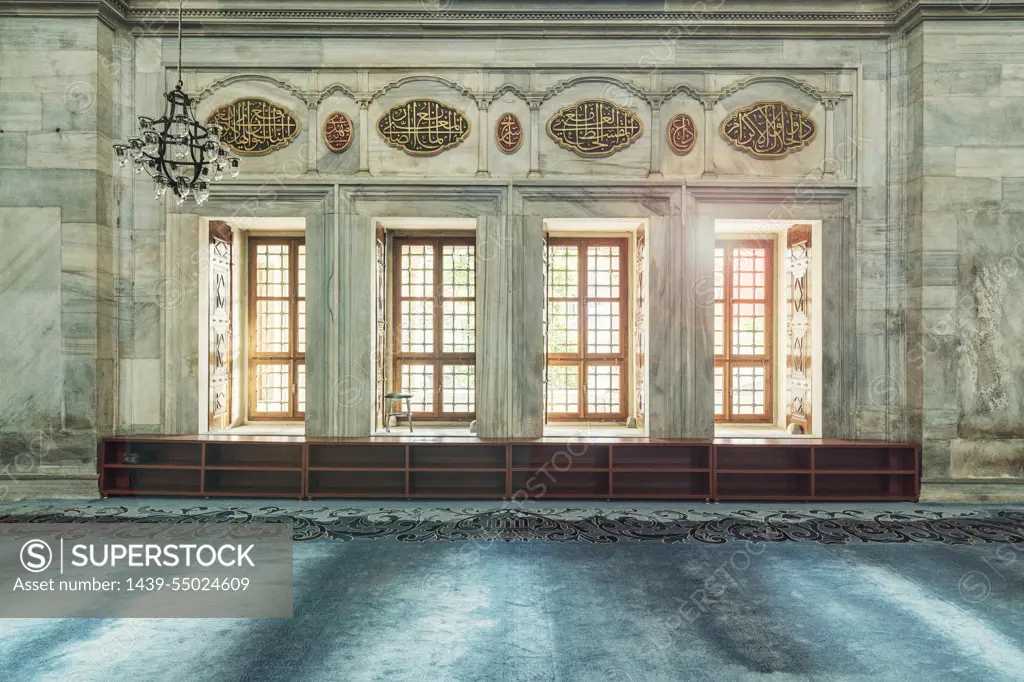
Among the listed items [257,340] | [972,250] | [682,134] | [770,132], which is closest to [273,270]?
[257,340]

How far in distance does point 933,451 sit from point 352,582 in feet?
18.8

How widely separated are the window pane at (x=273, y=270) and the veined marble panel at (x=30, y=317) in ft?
7.60

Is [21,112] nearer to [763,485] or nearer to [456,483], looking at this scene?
[456,483]

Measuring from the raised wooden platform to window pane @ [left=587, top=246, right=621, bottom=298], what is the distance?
2334 millimetres

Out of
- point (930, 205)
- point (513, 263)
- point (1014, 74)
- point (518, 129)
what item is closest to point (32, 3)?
point (518, 129)

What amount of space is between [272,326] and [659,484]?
17.5 ft

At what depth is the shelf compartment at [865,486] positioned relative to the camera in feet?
20.2

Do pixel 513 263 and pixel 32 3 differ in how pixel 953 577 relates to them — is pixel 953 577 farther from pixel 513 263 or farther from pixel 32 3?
pixel 32 3

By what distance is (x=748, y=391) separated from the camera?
316 inches

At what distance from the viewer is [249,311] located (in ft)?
26.6

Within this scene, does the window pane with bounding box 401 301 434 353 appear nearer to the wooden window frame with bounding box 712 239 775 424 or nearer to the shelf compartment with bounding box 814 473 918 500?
the wooden window frame with bounding box 712 239 775 424

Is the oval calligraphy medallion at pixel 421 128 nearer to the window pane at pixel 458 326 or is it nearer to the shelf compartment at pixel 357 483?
the window pane at pixel 458 326

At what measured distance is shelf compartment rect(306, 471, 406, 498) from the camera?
20.5 feet

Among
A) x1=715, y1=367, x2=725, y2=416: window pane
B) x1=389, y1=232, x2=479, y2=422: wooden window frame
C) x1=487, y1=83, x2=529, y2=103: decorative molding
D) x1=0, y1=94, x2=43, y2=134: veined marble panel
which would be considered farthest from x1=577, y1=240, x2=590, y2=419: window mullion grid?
x1=0, y1=94, x2=43, y2=134: veined marble panel
